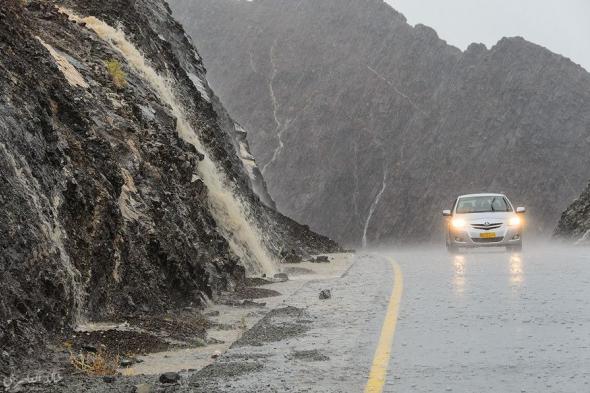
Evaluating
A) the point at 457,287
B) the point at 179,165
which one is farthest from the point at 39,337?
the point at 179,165

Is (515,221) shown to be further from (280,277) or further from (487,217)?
(280,277)

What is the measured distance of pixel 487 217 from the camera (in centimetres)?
2253

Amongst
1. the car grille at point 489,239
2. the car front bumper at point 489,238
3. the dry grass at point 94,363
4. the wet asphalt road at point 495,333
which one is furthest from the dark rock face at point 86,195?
the car grille at point 489,239

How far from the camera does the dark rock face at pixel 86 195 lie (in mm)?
7980

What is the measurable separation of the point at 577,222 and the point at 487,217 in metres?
23.6

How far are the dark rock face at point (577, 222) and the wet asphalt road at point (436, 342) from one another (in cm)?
2761

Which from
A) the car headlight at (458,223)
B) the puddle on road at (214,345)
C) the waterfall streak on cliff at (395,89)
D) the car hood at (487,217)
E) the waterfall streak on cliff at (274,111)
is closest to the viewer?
the puddle on road at (214,345)

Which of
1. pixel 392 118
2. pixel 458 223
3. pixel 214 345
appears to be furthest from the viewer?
pixel 392 118

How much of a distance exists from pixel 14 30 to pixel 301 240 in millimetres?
30539

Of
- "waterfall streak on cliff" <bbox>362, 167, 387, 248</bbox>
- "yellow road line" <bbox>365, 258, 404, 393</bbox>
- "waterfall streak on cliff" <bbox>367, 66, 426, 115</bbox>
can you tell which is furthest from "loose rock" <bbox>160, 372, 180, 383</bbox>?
"waterfall streak on cliff" <bbox>367, 66, 426, 115</bbox>

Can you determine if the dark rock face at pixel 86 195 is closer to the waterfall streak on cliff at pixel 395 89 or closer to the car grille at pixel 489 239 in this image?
the car grille at pixel 489 239

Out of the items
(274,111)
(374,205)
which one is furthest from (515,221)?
(274,111)

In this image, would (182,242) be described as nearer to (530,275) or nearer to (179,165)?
(179,165)

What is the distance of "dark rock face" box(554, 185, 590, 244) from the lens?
40956 millimetres
